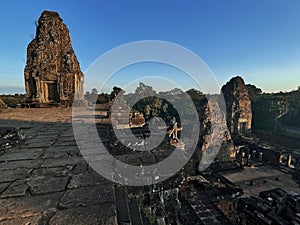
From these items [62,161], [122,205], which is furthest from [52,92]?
[122,205]

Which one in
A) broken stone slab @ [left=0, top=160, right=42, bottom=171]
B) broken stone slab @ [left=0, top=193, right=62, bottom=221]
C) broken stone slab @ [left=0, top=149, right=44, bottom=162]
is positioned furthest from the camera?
broken stone slab @ [left=0, top=149, right=44, bottom=162]

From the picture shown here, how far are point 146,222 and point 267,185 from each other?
48.6 ft

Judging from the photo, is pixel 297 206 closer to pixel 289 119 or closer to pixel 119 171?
pixel 119 171

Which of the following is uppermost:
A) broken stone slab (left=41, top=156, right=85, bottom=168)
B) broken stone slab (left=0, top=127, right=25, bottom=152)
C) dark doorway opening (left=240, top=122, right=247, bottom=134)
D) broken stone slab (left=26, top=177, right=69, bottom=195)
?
broken stone slab (left=0, top=127, right=25, bottom=152)

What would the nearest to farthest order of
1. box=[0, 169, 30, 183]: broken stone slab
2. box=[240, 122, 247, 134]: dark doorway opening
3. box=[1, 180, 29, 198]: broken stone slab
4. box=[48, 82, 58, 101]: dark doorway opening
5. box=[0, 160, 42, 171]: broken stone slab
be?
box=[1, 180, 29, 198]: broken stone slab → box=[0, 169, 30, 183]: broken stone slab → box=[0, 160, 42, 171]: broken stone slab → box=[48, 82, 58, 101]: dark doorway opening → box=[240, 122, 247, 134]: dark doorway opening

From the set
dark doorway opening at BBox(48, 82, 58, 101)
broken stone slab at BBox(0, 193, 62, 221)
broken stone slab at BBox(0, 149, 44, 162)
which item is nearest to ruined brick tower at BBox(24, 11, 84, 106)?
dark doorway opening at BBox(48, 82, 58, 101)

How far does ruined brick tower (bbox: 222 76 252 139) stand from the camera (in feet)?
78.3

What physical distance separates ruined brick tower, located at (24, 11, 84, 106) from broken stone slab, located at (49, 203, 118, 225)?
32.8 feet

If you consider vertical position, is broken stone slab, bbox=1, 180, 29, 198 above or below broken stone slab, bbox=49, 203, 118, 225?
below

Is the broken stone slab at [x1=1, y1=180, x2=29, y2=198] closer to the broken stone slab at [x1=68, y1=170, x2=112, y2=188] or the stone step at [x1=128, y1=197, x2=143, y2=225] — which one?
the broken stone slab at [x1=68, y1=170, x2=112, y2=188]

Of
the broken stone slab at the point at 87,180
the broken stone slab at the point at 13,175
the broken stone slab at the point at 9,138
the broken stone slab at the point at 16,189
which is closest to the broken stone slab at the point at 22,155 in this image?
the broken stone slab at the point at 9,138

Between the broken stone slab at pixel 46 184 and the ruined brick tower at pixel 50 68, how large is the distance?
30.8 feet

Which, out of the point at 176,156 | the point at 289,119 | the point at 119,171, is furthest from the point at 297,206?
the point at 289,119

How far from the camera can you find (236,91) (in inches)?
963
